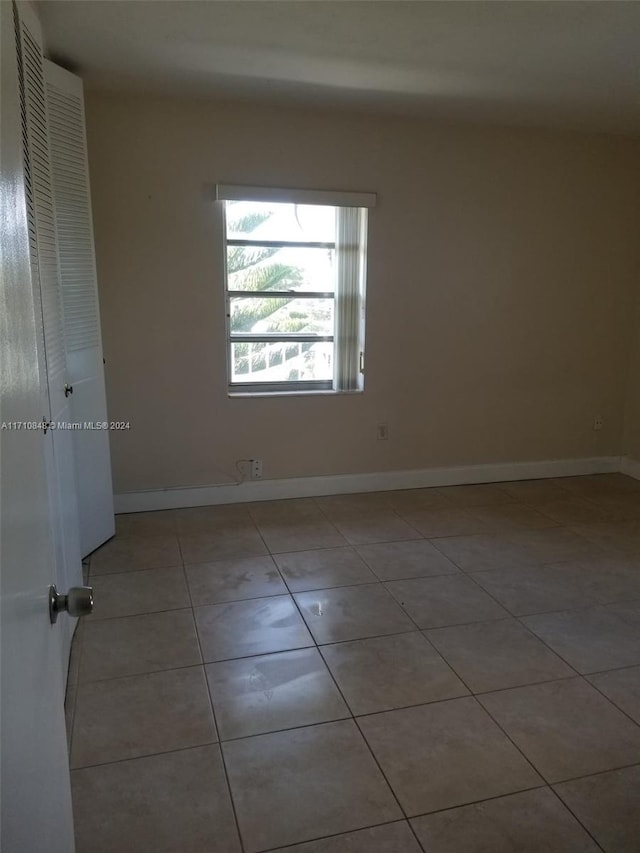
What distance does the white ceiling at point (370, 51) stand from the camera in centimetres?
231

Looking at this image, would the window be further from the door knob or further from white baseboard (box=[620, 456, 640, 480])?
the door knob

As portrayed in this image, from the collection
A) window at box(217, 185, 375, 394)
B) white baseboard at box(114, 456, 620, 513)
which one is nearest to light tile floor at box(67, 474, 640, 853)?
white baseboard at box(114, 456, 620, 513)

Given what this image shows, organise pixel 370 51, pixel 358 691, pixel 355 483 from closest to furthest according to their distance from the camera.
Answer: pixel 358 691 → pixel 370 51 → pixel 355 483

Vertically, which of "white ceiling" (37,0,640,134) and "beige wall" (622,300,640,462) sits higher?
"white ceiling" (37,0,640,134)

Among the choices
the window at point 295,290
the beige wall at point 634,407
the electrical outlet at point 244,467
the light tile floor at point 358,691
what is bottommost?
the light tile floor at point 358,691

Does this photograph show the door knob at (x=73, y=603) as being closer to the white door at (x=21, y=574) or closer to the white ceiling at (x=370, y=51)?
the white door at (x=21, y=574)

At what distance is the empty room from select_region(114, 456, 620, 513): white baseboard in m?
0.02

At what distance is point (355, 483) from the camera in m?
4.20

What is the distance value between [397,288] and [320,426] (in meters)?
1.05

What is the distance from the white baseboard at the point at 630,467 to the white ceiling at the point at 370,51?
8.10 feet

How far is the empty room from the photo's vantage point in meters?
1.61

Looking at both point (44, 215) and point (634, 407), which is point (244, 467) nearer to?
point (44, 215)

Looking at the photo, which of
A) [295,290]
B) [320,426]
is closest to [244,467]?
[320,426]

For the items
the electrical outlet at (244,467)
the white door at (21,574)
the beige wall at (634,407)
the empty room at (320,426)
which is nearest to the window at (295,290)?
the empty room at (320,426)
